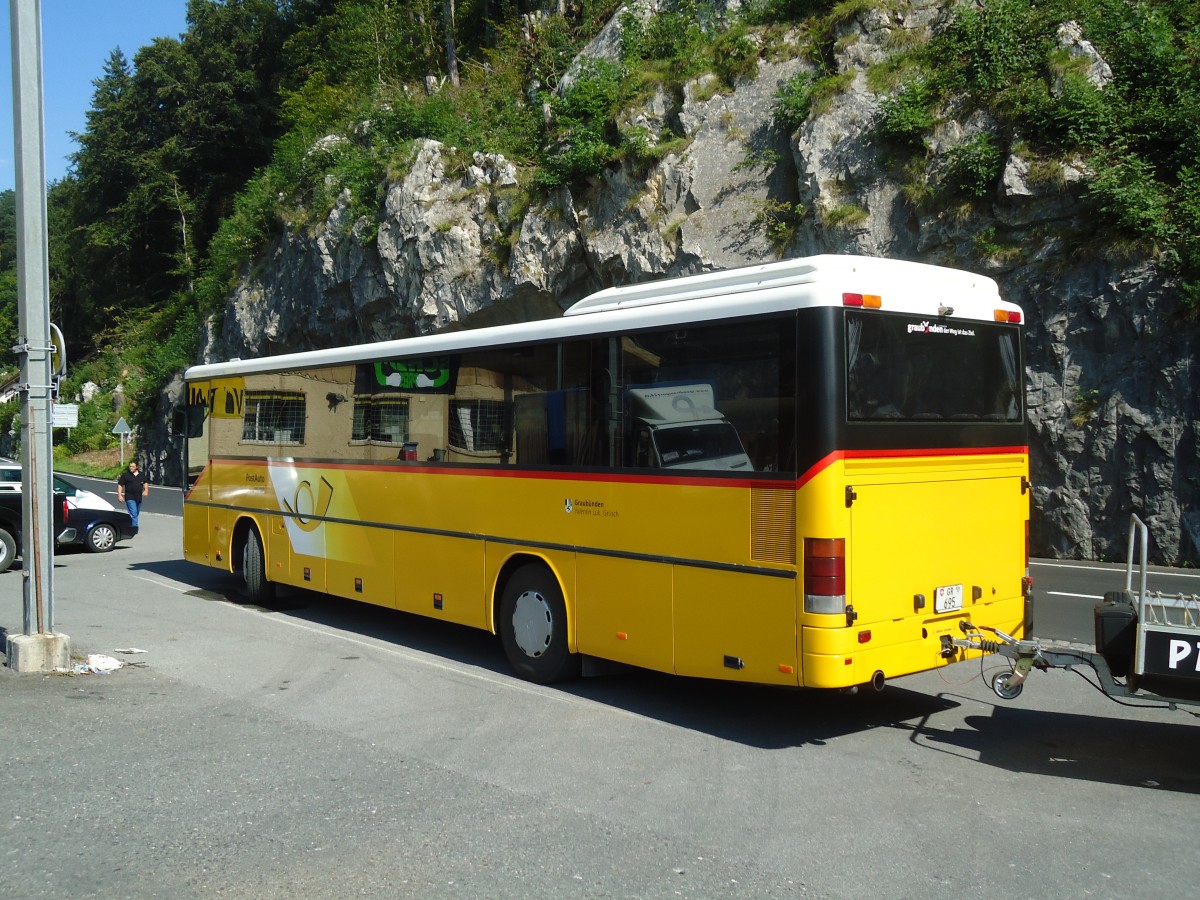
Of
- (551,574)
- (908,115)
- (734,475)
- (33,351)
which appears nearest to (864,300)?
(734,475)

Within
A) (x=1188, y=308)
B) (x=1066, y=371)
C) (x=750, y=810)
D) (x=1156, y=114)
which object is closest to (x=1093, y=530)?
(x=1066, y=371)

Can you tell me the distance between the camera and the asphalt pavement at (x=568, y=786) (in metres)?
4.84

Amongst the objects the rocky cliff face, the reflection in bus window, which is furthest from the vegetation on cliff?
the reflection in bus window

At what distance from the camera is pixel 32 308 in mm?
9133

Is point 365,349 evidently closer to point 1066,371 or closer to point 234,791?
point 234,791

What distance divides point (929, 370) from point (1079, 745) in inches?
110

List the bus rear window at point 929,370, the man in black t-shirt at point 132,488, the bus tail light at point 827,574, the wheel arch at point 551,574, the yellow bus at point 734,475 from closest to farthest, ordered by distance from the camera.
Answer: the bus tail light at point 827,574
the yellow bus at point 734,475
the bus rear window at point 929,370
the wheel arch at point 551,574
the man in black t-shirt at point 132,488

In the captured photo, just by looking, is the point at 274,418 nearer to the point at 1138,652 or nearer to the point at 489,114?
the point at 1138,652

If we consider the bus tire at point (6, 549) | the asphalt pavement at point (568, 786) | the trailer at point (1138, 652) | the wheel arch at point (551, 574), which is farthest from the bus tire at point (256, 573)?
the trailer at point (1138, 652)

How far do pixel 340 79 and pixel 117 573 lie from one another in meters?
36.4

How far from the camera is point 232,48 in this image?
5781 cm

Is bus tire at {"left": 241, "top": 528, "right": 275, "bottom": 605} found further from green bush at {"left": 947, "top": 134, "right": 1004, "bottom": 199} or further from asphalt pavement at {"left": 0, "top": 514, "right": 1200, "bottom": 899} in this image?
green bush at {"left": 947, "top": 134, "right": 1004, "bottom": 199}

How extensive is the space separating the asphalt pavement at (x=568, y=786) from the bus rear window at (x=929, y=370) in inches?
91.9

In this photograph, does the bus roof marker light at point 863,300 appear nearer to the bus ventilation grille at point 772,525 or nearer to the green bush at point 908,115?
the bus ventilation grille at point 772,525
